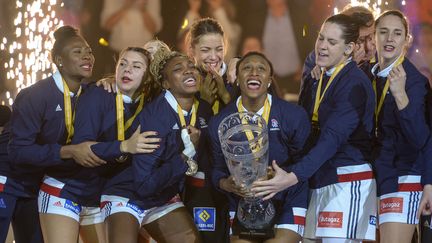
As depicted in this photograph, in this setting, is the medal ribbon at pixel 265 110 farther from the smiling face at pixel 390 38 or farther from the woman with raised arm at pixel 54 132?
the woman with raised arm at pixel 54 132

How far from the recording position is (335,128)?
4.09 meters

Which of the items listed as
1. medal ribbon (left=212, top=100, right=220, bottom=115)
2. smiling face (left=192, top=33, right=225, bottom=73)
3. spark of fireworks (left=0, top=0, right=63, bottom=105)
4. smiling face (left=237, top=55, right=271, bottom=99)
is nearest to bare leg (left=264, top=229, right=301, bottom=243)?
smiling face (left=237, top=55, right=271, bottom=99)

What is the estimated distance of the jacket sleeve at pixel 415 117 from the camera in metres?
4.05

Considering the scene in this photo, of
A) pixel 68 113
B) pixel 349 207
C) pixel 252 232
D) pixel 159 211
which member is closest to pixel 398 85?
pixel 349 207

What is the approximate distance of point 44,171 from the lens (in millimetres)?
4625

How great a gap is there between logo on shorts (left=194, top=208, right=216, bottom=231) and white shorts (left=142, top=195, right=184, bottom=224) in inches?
8.4

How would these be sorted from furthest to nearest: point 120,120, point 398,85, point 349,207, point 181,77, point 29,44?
1. point 29,44
2. point 120,120
3. point 181,77
4. point 349,207
5. point 398,85

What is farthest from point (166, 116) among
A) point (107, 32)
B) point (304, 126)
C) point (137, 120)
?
point (107, 32)

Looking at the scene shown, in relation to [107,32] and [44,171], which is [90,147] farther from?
[107,32]

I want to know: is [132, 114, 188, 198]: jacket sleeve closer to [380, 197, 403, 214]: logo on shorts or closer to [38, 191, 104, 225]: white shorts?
[38, 191, 104, 225]: white shorts

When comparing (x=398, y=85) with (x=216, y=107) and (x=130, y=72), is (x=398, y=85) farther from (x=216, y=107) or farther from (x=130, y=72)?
(x=130, y=72)

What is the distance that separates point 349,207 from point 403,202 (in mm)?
291

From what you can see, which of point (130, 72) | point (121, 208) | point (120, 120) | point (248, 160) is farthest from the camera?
point (130, 72)

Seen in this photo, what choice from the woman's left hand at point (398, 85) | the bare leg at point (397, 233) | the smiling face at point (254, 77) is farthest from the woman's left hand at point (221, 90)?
the bare leg at point (397, 233)
